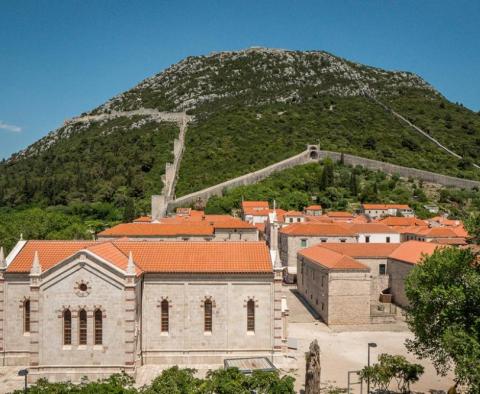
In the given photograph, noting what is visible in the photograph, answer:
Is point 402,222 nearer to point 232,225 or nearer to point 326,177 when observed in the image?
point 326,177

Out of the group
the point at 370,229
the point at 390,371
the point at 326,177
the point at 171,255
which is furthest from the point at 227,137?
the point at 390,371

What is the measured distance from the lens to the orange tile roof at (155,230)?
2159 inches

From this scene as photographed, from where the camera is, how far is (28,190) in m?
113

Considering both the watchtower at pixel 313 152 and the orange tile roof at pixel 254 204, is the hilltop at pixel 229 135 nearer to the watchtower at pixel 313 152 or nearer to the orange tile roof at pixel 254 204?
the watchtower at pixel 313 152

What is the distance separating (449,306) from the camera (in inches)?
874

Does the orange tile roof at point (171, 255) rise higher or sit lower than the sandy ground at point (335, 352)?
higher

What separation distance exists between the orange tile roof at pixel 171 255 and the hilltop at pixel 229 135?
68.0 meters

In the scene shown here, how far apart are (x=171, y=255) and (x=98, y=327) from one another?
6288 millimetres

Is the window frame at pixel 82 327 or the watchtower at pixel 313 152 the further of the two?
the watchtower at pixel 313 152

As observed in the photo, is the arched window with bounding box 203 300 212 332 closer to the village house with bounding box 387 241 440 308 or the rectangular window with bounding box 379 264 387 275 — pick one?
the village house with bounding box 387 241 440 308

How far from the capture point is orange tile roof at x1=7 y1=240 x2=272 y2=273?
90.8 ft

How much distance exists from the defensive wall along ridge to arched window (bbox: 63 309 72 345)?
67.2 meters

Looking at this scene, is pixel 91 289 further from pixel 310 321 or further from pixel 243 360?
pixel 310 321

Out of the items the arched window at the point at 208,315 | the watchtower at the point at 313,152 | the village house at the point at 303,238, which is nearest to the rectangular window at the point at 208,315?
the arched window at the point at 208,315
